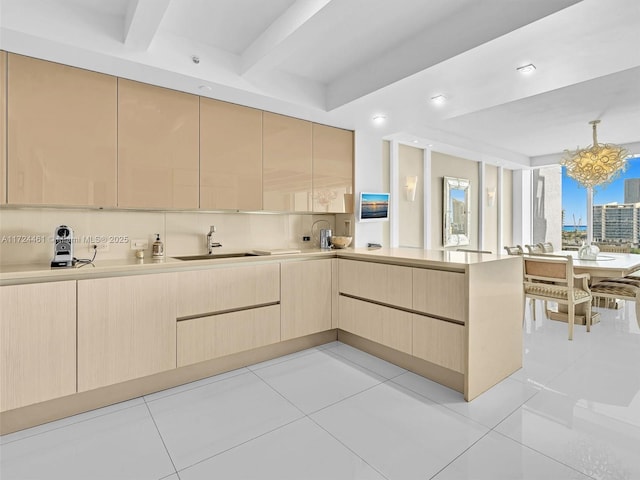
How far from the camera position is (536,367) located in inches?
114

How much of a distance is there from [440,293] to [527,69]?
5.71ft

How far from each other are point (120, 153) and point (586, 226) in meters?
8.11

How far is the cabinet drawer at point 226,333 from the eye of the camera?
2637 millimetres

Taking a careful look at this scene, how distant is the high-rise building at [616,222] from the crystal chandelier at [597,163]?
2611 millimetres

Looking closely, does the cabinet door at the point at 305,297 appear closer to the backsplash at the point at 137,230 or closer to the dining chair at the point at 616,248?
the backsplash at the point at 137,230

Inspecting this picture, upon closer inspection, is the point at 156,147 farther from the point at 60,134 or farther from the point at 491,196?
the point at 491,196

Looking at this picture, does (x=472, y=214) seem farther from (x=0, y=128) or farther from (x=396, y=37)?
(x=0, y=128)

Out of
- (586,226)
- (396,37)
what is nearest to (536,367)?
(396,37)

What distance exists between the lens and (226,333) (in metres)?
2.84

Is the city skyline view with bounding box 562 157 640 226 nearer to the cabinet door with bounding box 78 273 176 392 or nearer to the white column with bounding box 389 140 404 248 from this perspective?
the white column with bounding box 389 140 404 248

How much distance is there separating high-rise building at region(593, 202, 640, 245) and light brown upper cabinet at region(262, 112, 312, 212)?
21.0ft

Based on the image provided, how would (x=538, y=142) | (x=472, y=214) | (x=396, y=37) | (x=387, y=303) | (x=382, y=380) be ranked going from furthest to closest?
(x=472, y=214) → (x=538, y=142) → (x=387, y=303) → (x=382, y=380) → (x=396, y=37)

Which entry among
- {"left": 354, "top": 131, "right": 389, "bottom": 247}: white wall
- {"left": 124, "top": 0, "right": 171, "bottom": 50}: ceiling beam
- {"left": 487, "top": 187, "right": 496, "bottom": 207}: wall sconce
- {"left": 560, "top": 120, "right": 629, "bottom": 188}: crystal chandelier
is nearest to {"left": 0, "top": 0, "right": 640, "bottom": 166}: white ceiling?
{"left": 124, "top": 0, "right": 171, "bottom": 50}: ceiling beam

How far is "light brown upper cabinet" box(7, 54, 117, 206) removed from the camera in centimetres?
223
